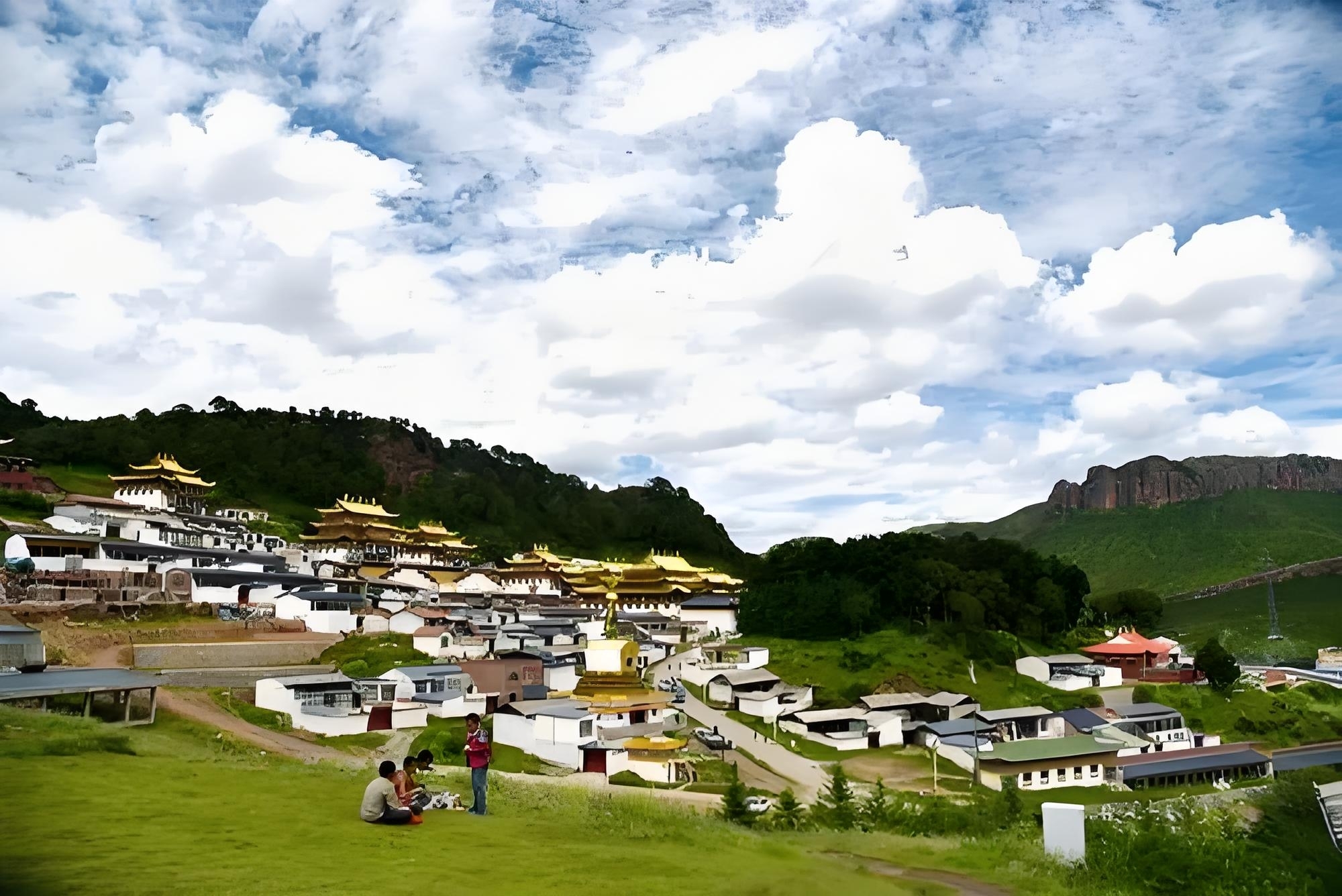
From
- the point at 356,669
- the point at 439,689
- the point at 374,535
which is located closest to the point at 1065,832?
the point at 439,689

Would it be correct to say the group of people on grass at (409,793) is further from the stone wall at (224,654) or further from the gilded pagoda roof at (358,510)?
the gilded pagoda roof at (358,510)

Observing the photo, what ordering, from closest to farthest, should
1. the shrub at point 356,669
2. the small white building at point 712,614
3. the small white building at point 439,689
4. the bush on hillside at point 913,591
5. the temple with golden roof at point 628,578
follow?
1. the small white building at point 439,689
2. the shrub at point 356,669
3. the bush on hillside at point 913,591
4. the small white building at point 712,614
5. the temple with golden roof at point 628,578

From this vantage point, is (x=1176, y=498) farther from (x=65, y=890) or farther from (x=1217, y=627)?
(x=65, y=890)

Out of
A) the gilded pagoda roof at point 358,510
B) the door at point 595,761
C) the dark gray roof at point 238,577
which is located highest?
the gilded pagoda roof at point 358,510

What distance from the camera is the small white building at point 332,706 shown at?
1233 inches

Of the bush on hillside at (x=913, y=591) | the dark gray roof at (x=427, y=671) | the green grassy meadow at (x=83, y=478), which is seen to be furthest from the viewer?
the green grassy meadow at (x=83, y=478)

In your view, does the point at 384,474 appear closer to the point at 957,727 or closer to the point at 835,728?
the point at 835,728

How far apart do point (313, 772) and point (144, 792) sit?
235 inches

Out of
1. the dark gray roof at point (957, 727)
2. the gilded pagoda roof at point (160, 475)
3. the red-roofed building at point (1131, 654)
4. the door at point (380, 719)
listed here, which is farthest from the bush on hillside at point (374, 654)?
the red-roofed building at point (1131, 654)

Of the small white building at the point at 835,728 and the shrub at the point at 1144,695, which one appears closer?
the small white building at the point at 835,728

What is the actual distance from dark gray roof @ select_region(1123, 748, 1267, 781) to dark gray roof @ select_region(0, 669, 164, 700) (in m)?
33.4

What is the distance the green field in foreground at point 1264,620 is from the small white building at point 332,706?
177 feet

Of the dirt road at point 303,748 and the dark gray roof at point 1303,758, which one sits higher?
the dirt road at point 303,748

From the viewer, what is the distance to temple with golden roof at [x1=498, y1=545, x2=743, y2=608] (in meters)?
68.8
